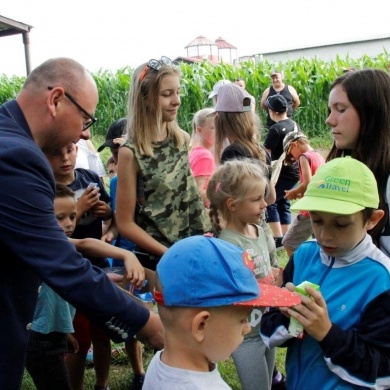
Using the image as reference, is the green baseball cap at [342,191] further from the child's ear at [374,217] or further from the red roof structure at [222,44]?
the red roof structure at [222,44]

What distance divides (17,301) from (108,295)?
0.38 meters

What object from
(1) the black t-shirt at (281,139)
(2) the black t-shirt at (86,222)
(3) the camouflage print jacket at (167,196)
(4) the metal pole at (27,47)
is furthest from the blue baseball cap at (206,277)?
(4) the metal pole at (27,47)

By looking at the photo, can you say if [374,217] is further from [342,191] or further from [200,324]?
[200,324]

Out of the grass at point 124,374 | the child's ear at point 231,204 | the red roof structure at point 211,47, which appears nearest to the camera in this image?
the child's ear at point 231,204

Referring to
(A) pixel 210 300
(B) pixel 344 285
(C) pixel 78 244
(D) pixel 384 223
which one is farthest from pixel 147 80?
(A) pixel 210 300

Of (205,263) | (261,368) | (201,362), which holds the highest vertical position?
(205,263)

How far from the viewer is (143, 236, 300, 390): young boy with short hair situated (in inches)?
68.6

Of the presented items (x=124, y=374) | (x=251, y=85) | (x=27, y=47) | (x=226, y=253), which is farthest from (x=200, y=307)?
(x=251, y=85)

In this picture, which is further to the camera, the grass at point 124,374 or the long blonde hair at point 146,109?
the grass at point 124,374

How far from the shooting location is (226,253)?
70.2 inches

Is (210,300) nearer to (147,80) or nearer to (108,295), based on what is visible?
(108,295)

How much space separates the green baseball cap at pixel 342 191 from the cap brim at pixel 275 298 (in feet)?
1.35

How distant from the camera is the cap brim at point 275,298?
1.85 meters

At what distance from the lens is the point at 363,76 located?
9.93ft
